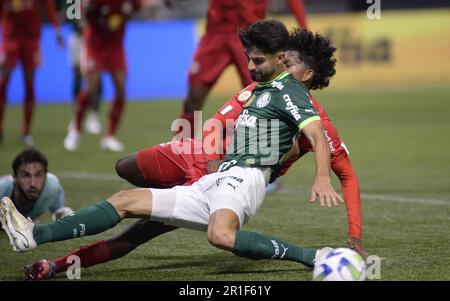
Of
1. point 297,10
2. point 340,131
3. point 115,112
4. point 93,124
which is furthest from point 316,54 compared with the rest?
point 93,124

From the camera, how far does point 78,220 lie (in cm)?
525

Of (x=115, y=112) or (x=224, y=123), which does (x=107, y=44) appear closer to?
(x=115, y=112)

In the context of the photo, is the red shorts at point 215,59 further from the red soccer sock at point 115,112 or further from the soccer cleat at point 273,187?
the red soccer sock at point 115,112

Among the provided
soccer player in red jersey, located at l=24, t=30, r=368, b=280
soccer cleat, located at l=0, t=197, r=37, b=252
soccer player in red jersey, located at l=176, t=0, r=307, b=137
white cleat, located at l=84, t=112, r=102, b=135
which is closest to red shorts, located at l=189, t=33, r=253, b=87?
soccer player in red jersey, located at l=176, t=0, r=307, b=137

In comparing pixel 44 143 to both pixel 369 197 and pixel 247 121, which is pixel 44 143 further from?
pixel 247 121

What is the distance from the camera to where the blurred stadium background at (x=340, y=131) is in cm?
599

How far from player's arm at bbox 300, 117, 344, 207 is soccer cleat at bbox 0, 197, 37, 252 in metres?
1.48

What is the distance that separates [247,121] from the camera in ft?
18.4

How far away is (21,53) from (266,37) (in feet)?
27.0

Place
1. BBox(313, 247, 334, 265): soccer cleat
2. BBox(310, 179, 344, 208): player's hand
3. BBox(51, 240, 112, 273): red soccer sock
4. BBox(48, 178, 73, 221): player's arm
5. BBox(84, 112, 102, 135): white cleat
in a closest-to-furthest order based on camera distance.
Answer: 1. BBox(310, 179, 344, 208): player's hand
2. BBox(313, 247, 334, 265): soccer cleat
3. BBox(51, 240, 112, 273): red soccer sock
4. BBox(48, 178, 73, 221): player's arm
5. BBox(84, 112, 102, 135): white cleat

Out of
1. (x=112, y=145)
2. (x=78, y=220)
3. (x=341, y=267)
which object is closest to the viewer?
(x=341, y=267)

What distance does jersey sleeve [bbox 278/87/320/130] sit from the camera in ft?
17.4

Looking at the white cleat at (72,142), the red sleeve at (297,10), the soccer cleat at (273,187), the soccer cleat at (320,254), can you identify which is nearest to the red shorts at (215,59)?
the red sleeve at (297,10)

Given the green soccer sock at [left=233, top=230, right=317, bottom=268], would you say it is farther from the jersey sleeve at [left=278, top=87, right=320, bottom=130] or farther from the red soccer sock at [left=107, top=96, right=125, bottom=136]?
the red soccer sock at [left=107, top=96, right=125, bottom=136]
